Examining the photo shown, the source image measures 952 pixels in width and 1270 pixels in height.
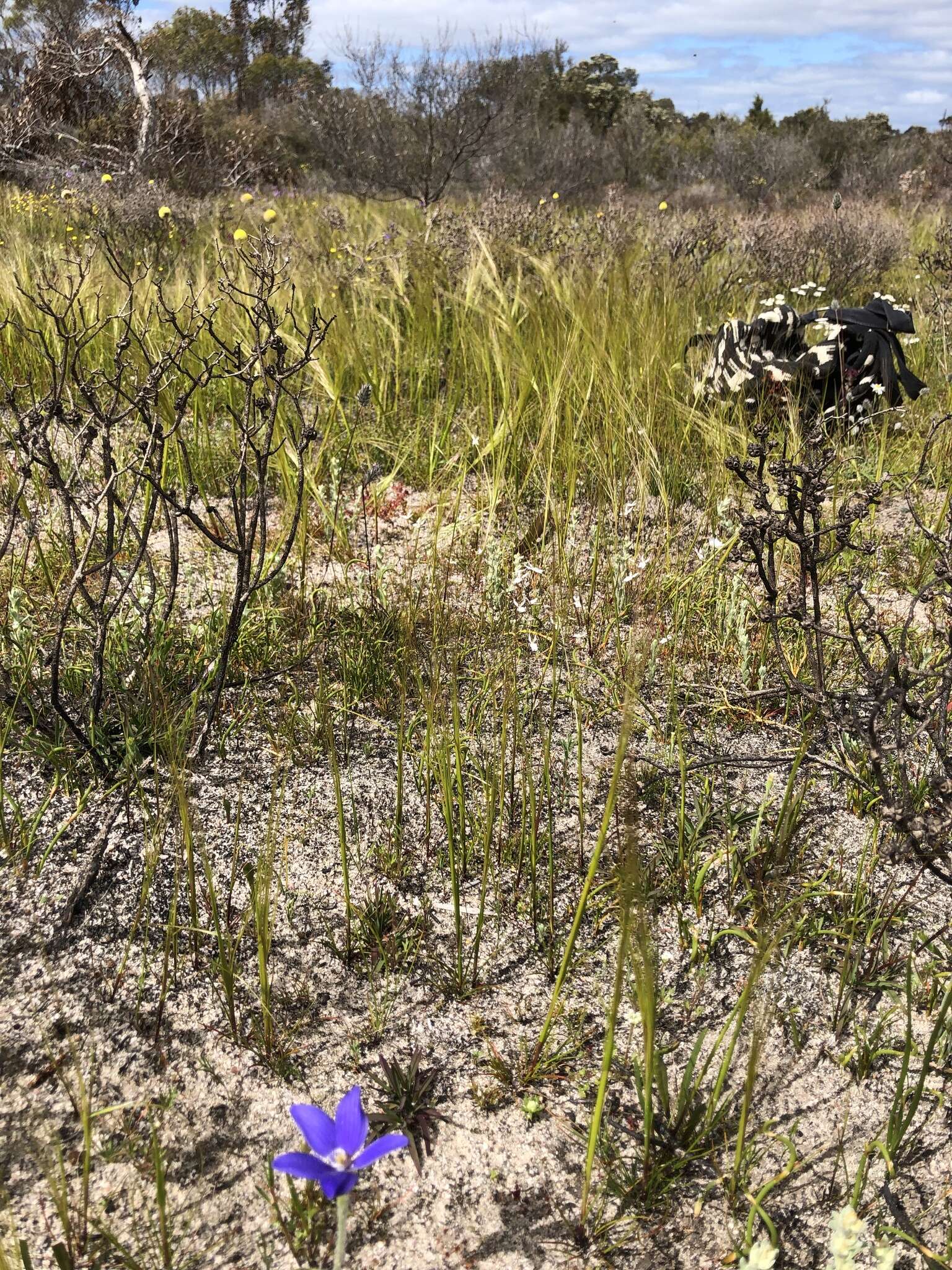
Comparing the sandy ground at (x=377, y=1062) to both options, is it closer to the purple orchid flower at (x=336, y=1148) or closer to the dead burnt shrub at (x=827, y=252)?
the purple orchid flower at (x=336, y=1148)

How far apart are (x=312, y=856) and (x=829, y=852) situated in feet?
3.08

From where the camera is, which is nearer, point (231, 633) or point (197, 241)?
point (231, 633)

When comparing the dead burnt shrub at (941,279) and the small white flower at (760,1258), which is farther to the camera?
the dead burnt shrub at (941,279)


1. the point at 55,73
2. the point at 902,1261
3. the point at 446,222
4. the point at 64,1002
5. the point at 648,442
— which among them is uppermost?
the point at 55,73

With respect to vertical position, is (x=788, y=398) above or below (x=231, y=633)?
above

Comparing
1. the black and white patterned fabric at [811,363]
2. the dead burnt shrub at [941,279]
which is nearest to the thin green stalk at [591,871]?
the black and white patterned fabric at [811,363]

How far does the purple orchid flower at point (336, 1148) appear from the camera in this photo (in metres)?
0.69

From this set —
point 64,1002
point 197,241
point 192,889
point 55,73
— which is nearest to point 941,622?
point 192,889

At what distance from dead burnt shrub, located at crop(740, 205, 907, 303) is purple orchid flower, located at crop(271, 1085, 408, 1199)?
5759 millimetres

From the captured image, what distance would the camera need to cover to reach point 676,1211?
3.40 feet

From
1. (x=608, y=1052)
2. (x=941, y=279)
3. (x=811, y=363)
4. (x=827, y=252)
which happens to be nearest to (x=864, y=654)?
(x=608, y=1052)

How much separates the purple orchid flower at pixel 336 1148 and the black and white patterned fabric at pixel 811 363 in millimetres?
2868

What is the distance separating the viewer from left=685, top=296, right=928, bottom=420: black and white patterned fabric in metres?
3.19

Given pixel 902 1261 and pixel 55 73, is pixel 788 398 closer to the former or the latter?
pixel 902 1261
